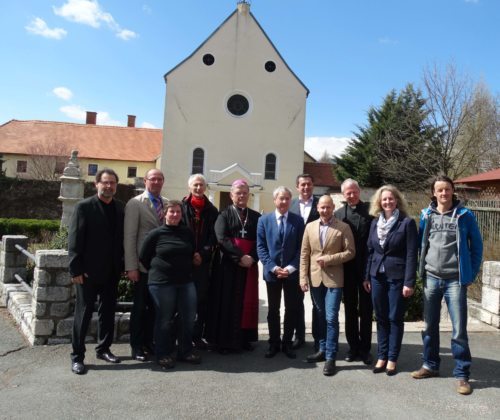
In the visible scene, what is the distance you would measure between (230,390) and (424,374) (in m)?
2.00

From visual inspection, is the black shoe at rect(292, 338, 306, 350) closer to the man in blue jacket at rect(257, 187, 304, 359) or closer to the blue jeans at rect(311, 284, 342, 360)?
the man in blue jacket at rect(257, 187, 304, 359)

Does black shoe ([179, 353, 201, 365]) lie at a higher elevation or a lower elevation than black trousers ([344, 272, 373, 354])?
lower

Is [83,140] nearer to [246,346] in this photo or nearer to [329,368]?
[246,346]

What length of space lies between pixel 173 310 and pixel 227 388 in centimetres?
103

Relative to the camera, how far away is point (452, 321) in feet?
14.1

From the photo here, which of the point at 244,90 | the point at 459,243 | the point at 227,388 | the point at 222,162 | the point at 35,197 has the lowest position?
the point at 227,388

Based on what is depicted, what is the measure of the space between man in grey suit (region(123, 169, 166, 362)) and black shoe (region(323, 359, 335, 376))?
1.95 meters

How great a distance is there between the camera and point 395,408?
379cm

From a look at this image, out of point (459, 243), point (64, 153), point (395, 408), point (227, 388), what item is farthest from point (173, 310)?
point (64, 153)

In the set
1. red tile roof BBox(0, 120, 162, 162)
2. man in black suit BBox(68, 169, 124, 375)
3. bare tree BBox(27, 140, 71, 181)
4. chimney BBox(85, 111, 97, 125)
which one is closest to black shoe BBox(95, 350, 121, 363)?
man in black suit BBox(68, 169, 124, 375)

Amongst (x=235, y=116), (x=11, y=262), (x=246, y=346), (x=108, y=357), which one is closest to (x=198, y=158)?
(x=235, y=116)

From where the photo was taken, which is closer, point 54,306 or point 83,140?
point 54,306

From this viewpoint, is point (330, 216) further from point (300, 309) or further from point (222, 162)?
point (222, 162)

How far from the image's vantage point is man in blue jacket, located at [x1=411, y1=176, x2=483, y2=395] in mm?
4195
